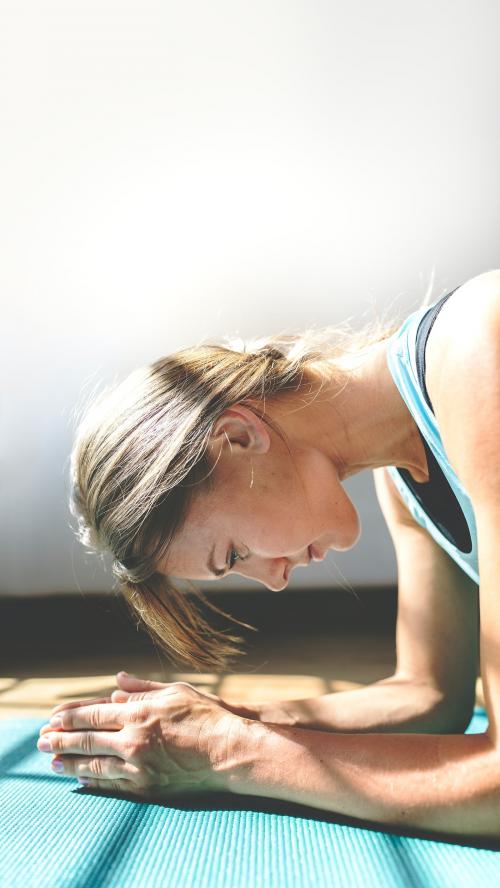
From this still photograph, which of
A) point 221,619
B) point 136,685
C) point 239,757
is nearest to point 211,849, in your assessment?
point 239,757

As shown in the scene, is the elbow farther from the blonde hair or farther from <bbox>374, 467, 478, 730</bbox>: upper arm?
the blonde hair

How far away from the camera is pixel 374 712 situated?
1221 millimetres

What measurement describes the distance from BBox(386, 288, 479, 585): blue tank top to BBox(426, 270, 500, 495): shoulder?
0.06 metres

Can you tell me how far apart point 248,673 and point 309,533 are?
121cm

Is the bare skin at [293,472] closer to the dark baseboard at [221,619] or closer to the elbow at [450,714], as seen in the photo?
the elbow at [450,714]

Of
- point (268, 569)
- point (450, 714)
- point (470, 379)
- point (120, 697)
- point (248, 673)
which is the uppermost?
point (470, 379)

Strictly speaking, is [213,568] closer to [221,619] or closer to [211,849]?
[211,849]

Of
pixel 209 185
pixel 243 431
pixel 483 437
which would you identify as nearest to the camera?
pixel 483 437

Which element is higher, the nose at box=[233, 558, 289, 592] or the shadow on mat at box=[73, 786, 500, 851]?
the nose at box=[233, 558, 289, 592]

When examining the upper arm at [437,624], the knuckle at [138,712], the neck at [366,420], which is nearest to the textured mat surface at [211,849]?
the knuckle at [138,712]

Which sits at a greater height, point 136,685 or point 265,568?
point 265,568

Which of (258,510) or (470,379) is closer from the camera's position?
(470,379)

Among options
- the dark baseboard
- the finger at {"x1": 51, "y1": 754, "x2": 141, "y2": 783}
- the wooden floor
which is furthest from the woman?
the dark baseboard

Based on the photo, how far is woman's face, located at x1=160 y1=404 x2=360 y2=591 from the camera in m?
1.09
